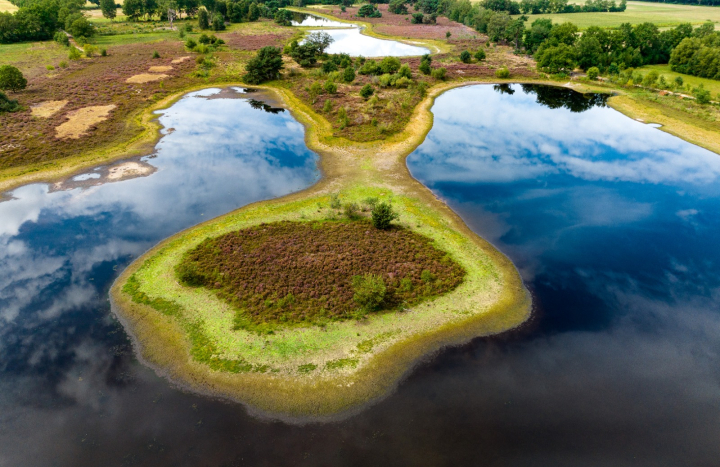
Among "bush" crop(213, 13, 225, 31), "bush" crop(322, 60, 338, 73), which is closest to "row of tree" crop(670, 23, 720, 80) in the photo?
"bush" crop(322, 60, 338, 73)

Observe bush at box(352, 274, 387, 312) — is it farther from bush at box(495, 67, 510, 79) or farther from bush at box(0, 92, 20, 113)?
bush at box(495, 67, 510, 79)

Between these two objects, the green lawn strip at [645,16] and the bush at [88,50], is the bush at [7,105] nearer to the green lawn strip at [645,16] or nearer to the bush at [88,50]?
the bush at [88,50]

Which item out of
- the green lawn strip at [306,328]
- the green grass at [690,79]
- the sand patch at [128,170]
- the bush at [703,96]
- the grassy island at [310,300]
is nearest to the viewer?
the grassy island at [310,300]

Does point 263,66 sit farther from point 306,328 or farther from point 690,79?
point 690,79

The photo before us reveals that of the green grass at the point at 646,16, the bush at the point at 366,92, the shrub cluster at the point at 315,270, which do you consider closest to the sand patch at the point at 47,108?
the shrub cluster at the point at 315,270

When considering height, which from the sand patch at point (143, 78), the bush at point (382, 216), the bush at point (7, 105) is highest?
the sand patch at point (143, 78)

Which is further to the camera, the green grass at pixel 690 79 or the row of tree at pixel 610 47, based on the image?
the row of tree at pixel 610 47

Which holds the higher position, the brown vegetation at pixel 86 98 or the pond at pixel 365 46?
the pond at pixel 365 46
